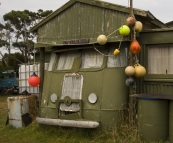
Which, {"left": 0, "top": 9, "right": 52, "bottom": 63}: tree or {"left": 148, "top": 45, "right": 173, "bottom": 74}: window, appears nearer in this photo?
{"left": 148, "top": 45, "right": 173, "bottom": 74}: window

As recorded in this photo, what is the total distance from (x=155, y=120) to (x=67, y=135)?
2.32 meters

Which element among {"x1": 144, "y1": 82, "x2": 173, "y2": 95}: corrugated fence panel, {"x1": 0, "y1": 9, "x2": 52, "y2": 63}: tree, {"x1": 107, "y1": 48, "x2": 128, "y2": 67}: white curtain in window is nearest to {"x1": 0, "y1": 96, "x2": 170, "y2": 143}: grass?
{"x1": 144, "y1": 82, "x2": 173, "y2": 95}: corrugated fence panel

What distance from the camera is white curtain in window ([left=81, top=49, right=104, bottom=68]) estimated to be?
22.6 ft

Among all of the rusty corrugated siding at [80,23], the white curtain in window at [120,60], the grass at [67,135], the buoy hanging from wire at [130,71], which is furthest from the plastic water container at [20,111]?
the buoy hanging from wire at [130,71]

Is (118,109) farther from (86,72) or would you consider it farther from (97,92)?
(86,72)

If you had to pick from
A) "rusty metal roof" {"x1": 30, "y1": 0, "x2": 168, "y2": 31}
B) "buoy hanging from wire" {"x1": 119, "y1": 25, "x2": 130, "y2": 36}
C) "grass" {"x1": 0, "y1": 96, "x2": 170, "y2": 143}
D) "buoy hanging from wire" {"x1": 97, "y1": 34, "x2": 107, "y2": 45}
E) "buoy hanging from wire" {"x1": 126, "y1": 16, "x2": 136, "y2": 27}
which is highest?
"rusty metal roof" {"x1": 30, "y1": 0, "x2": 168, "y2": 31}

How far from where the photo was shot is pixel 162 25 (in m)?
7.69

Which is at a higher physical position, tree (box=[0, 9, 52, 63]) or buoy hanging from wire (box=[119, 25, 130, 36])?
tree (box=[0, 9, 52, 63])

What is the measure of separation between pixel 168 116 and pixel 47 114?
344 cm

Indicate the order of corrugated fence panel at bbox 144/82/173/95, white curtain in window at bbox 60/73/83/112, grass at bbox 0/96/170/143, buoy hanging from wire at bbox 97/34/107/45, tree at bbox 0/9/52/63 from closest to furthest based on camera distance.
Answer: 1. grass at bbox 0/96/170/143
2. corrugated fence panel at bbox 144/82/173/95
3. buoy hanging from wire at bbox 97/34/107/45
4. white curtain in window at bbox 60/73/83/112
5. tree at bbox 0/9/52/63

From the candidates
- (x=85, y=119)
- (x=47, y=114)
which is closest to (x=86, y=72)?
(x=85, y=119)

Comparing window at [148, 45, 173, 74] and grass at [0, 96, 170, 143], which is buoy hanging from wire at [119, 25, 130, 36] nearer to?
window at [148, 45, 173, 74]

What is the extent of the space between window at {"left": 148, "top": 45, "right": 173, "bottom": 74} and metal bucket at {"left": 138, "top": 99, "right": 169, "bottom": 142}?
1178 mm

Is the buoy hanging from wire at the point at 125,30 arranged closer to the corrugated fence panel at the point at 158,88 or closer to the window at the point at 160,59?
the window at the point at 160,59
